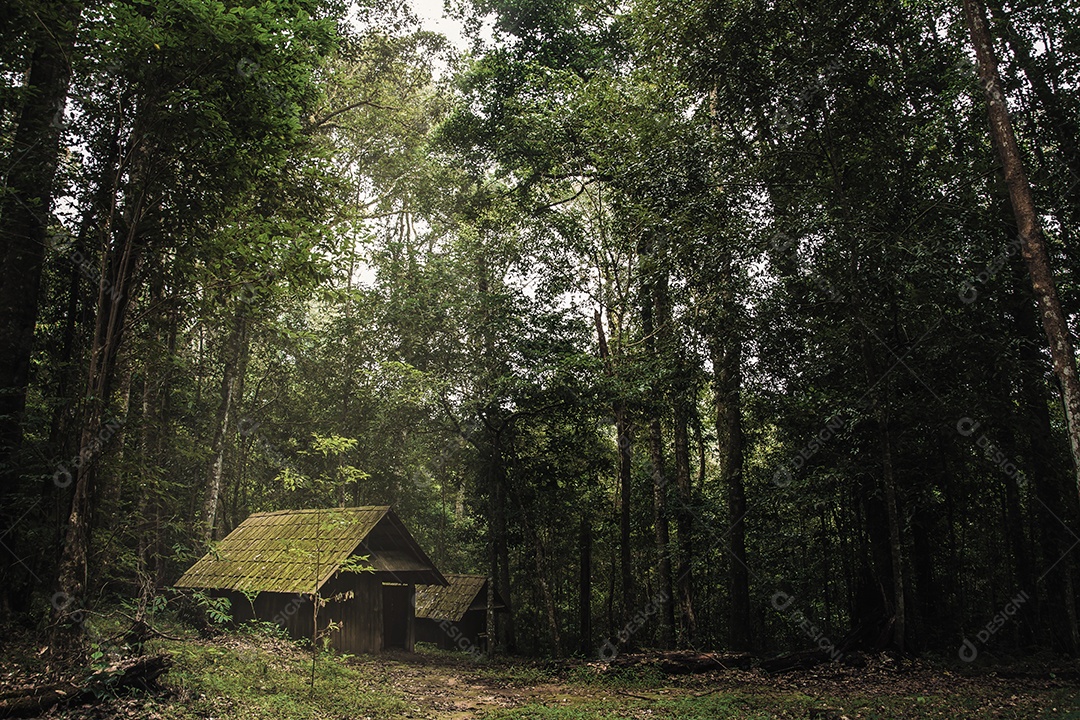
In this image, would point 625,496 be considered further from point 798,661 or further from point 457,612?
point 457,612

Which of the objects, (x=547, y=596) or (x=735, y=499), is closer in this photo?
(x=735, y=499)

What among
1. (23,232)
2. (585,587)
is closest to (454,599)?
(585,587)

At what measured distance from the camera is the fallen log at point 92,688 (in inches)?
260

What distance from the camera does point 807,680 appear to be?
12016 millimetres

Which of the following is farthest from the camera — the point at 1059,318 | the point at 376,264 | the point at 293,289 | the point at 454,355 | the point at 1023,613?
the point at 376,264

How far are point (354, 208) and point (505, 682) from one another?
1097 cm

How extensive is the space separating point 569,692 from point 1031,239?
11.0 meters

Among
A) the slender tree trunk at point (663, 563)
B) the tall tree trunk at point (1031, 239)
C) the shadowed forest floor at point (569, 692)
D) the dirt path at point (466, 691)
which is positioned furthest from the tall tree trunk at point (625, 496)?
the tall tree trunk at point (1031, 239)

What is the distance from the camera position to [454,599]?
977 inches

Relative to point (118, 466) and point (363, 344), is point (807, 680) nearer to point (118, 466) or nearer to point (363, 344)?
point (118, 466)

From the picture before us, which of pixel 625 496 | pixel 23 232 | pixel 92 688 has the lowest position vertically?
pixel 92 688

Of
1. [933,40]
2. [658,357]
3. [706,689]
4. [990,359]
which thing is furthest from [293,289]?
[933,40]

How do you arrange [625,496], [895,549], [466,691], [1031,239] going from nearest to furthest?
[1031,239] < [895,549] < [466,691] < [625,496]

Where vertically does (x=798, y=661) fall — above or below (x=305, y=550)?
below
